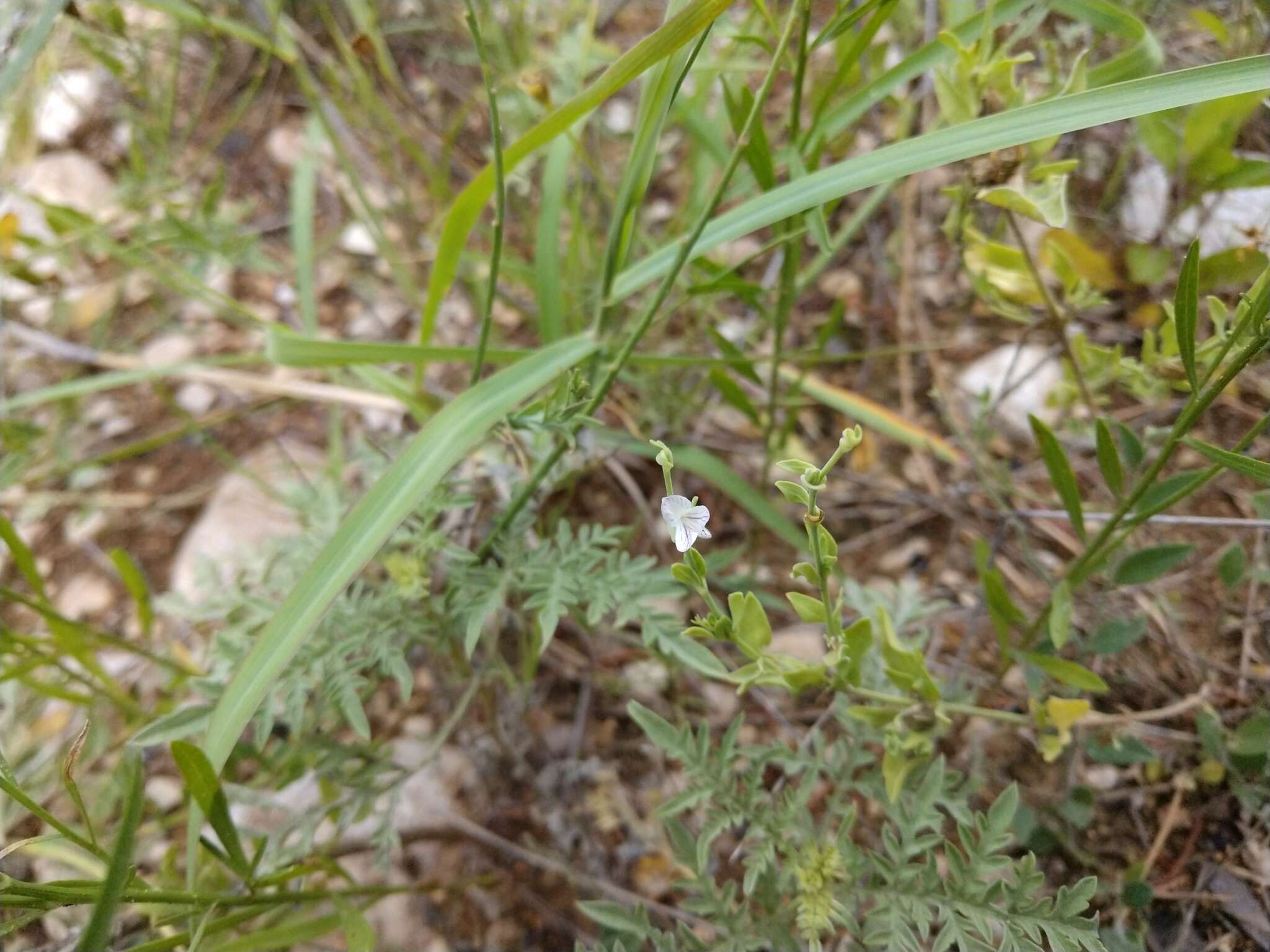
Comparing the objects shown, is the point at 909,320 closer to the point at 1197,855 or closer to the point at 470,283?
the point at 470,283

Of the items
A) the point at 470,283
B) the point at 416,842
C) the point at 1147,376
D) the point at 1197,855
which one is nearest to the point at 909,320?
the point at 1147,376

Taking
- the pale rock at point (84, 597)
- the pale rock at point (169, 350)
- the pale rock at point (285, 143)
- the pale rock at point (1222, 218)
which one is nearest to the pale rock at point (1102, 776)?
the pale rock at point (1222, 218)

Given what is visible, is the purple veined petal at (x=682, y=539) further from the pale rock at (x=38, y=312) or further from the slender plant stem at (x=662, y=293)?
the pale rock at (x=38, y=312)

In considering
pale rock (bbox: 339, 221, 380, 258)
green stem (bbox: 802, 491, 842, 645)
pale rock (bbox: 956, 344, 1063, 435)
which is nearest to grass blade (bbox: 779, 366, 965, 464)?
pale rock (bbox: 956, 344, 1063, 435)

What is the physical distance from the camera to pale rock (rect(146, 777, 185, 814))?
1.21m

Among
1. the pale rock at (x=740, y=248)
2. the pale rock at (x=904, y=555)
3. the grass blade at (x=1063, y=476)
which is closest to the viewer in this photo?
the grass blade at (x=1063, y=476)

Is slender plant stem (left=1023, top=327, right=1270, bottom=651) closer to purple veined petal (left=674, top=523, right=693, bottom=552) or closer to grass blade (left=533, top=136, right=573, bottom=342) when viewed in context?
purple veined petal (left=674, top=523, right=693, bottom=552)

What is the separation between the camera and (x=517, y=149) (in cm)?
85

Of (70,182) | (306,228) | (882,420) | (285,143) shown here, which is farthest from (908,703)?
(70,182)

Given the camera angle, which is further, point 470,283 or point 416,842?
point 470,283

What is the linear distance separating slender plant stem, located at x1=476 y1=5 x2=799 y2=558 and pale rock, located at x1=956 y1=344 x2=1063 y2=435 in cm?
69

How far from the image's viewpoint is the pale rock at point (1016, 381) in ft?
4.35

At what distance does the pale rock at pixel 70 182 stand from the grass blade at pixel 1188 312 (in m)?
1.93

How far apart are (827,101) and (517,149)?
12.9 inches
